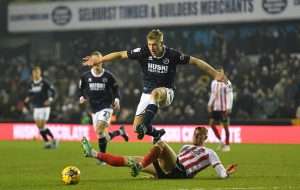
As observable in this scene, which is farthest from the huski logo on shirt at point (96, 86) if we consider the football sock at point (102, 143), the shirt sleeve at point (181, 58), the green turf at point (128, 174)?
the shirt sleeve at point (181, 58)

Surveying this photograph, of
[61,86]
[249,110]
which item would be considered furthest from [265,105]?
[61,86]

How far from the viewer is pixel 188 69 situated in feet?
106

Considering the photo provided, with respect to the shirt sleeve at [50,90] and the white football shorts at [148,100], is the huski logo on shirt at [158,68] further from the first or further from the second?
the shirt sleeve at [50,90]

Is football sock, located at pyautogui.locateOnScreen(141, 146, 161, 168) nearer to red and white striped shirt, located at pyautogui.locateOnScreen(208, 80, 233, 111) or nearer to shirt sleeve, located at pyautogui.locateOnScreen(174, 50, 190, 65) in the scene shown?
shirt sleeve, located at pyautogui.locateOnScreen(174, 50, 190, 65)

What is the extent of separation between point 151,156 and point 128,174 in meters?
2.50

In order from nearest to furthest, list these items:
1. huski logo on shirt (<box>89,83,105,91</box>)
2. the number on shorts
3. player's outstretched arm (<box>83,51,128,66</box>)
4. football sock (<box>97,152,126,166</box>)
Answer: football sock (<box>97,152,126,166</box>), player's outstretched arm (<box>83,51,128,66</box>), the number on shorts, huski logo on shirt (<box>89,83,105,91</box>)

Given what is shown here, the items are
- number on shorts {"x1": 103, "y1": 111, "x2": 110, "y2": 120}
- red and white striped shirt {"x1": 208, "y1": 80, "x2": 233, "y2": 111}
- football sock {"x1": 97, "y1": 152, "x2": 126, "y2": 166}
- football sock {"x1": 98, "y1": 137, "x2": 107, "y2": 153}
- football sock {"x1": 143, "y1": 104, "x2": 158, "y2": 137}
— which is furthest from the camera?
red and white striped shirt {"x1": 208, "y1": 80, "x2": 233, "y2": 111}

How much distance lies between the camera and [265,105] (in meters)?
29.1

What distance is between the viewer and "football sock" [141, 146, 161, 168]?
1242 centimetres

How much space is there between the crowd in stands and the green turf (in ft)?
22.4

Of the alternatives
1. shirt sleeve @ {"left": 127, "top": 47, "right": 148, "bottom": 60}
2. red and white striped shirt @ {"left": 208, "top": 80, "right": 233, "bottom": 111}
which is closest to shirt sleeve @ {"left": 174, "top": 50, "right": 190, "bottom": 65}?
shirt sleeve @ {"left": 127, "top": 47, "right": 148, "bottom": 60}

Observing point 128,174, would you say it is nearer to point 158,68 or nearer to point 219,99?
point 158,68

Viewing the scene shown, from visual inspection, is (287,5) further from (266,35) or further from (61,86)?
(61,86)

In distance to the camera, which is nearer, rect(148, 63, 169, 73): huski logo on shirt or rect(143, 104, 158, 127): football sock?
rect(143, 104, 158, 127): football sock
